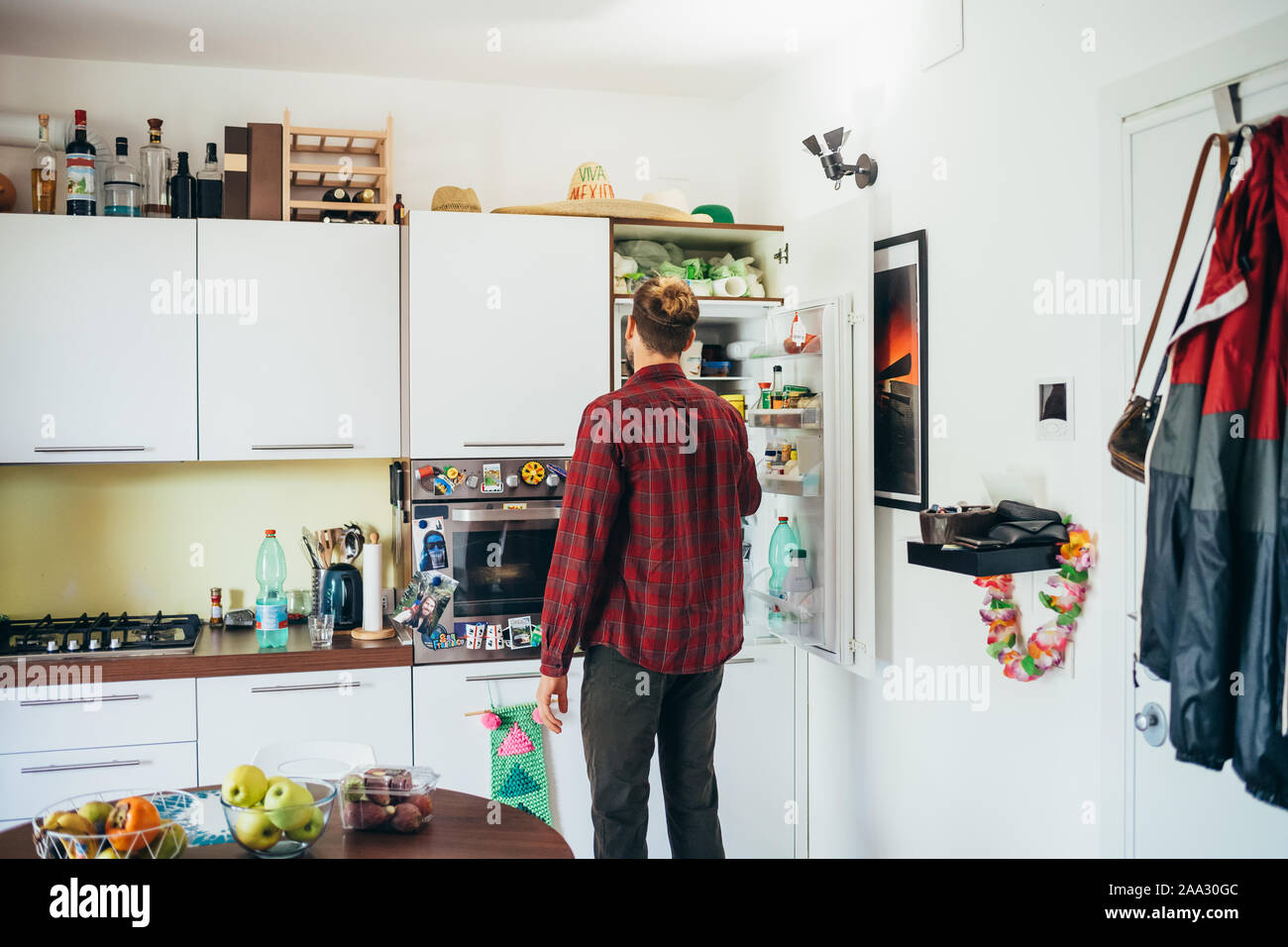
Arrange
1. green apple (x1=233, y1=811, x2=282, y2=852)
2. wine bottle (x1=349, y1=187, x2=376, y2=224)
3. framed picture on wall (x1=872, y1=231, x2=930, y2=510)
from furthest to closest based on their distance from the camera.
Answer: wine bottle (x1=349, y1=187, x2=376, y2=224), framed picture on wall (x1=872, y1=231, x2=930, y2=510), green apple (x1=233, y1=811, x2=282, y2=852)

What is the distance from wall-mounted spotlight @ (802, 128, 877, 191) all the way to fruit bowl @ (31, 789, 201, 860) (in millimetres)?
2292

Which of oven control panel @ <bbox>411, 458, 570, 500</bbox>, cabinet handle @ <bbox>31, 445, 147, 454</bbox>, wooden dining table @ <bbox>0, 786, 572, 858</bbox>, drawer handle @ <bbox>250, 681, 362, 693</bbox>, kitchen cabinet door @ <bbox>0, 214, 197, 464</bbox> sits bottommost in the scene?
drawer handle @ <bbox>250, 681, 362, 693</bbox>

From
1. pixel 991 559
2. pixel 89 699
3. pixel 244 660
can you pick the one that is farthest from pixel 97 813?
pixel 991 559

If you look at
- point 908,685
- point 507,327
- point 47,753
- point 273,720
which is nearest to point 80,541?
point 47,753

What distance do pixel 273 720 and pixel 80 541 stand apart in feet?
3.33

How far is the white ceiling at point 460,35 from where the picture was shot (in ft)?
8.95

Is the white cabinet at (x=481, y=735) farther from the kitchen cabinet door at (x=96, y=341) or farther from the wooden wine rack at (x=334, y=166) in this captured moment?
the wooden wine rack at (x=334, y=166)

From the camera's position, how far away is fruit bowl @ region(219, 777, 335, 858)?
4.53ft

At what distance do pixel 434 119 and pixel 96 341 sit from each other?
1370 millimetres

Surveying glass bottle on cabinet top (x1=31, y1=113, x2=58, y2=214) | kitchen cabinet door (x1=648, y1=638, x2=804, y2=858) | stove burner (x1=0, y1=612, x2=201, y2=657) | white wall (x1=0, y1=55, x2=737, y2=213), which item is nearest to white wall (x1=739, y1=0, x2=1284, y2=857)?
kitchen cabinet door (x1=648, y1=638, x2=804, y2=858)

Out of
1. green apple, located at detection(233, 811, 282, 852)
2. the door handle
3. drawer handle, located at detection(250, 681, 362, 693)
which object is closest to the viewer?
green apple, located at detection(233, 811, 282, 852)

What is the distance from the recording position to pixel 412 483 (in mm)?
2883

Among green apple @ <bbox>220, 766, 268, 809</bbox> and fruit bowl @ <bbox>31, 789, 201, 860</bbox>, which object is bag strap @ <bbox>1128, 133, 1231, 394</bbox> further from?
fruit bowl @ <bbox>31, 789, 201, 860</bbox>

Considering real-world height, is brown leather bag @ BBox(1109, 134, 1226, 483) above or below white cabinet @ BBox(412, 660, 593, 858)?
above
